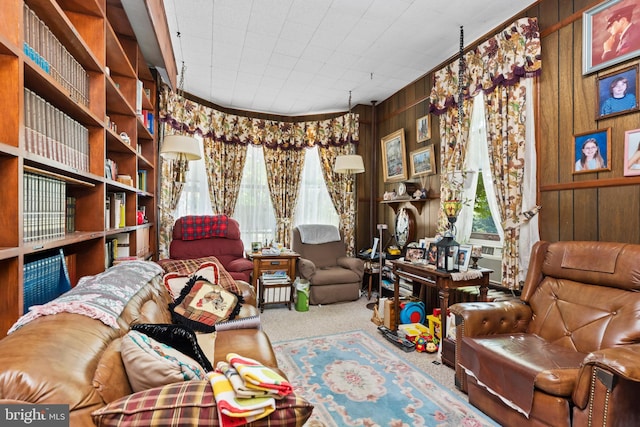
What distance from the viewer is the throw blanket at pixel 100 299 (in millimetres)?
1140

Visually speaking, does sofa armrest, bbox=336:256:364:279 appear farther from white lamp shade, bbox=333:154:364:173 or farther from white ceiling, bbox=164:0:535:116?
white ceiling, bbox=164:0:535:116

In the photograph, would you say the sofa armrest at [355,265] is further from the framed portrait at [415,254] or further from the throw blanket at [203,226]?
the throw blanket at [203,226]

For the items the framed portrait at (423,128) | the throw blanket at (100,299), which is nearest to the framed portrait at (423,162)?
the framed portrait at (423,128)

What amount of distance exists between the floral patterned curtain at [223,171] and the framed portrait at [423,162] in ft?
8.69

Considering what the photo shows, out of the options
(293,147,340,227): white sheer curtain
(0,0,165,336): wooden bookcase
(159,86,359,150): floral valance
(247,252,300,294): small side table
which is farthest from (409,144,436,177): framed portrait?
(0,0,165,336): wooden bookcase

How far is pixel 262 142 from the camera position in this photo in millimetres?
5340

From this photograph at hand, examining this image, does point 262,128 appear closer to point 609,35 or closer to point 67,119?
point 67,119

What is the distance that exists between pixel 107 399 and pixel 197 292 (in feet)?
5.00

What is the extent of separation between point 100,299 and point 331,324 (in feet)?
8.72

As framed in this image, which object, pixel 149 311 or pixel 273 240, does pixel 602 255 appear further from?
pixel 273 240

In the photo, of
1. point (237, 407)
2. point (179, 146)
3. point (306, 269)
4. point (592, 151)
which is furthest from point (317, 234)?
point (237, 407)

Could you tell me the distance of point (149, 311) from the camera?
69.3 inches

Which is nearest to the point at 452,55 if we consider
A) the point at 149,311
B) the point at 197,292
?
the point at 197,292

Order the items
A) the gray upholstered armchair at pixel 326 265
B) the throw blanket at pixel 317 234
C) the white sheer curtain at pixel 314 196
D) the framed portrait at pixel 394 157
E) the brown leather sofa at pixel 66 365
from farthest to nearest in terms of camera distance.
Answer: the white sheer curtain at pixel 314 196 < the throw blanket at pixel 317 234 < the framed portrait at pixel 394 157 < the gray upholstered armchair at pixel 326 265 < the brown leather sofa at pixel 66 365
